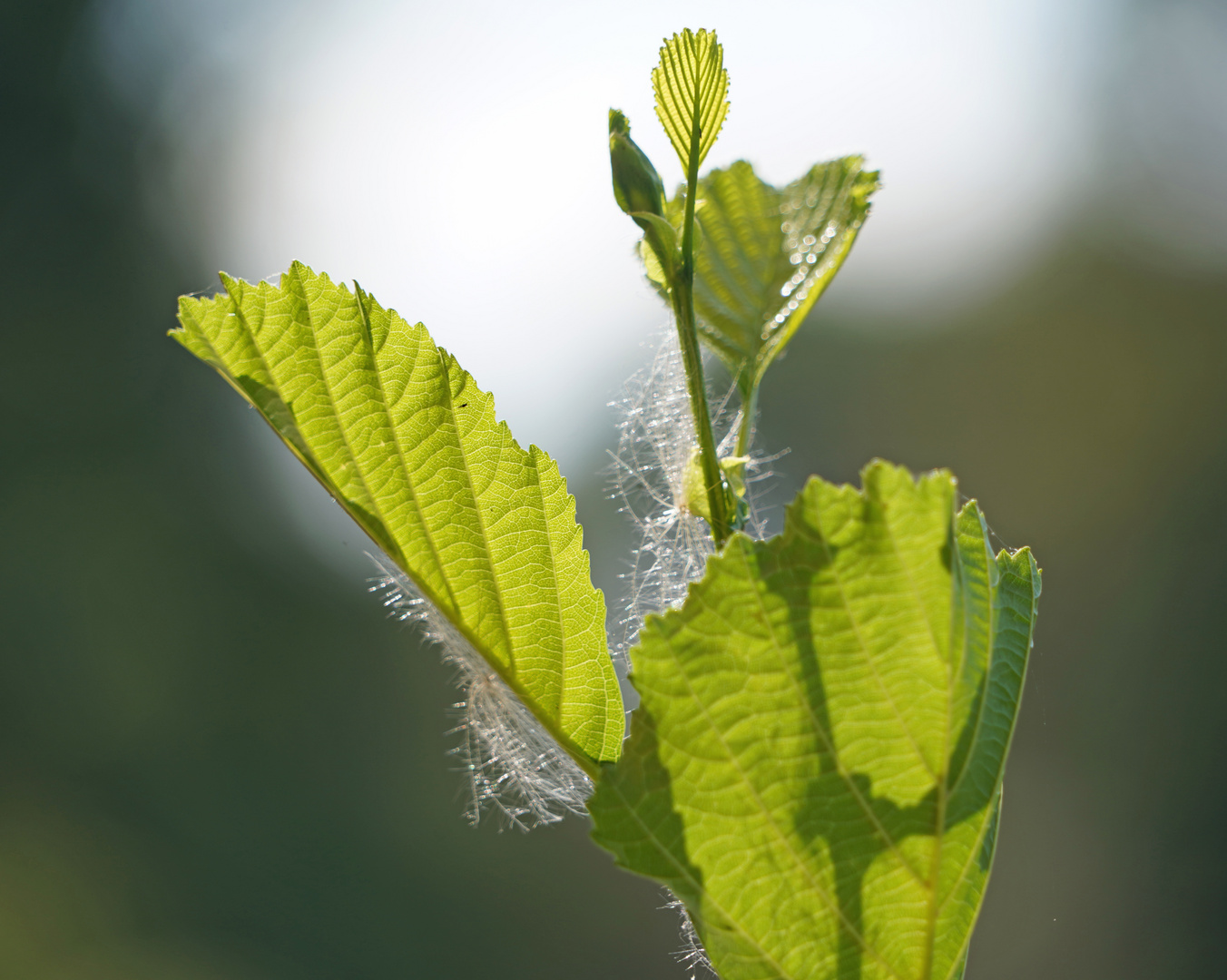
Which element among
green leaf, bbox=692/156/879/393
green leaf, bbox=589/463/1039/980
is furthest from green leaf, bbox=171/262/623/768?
green leaf, bbox=692/156/879/393

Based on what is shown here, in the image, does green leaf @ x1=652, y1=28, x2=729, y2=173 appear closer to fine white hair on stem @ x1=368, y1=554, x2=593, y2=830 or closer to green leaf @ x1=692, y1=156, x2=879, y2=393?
green leaf @ x1=692, y1=156, x2=879, y2=393

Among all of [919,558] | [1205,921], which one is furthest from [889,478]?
[1205,921]

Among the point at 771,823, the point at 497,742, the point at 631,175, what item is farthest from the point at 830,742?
the point at 497,742

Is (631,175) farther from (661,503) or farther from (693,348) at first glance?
(661,503)

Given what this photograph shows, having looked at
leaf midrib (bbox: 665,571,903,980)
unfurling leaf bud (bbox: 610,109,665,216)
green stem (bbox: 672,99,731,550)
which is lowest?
leaf midrib (bbox: 665,571,903,980)

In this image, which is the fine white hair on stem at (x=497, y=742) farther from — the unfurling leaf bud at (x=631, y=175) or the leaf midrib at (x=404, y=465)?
the unfurling leaf bud at (x=631, y=175)

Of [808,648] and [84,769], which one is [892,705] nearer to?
[808,648]
